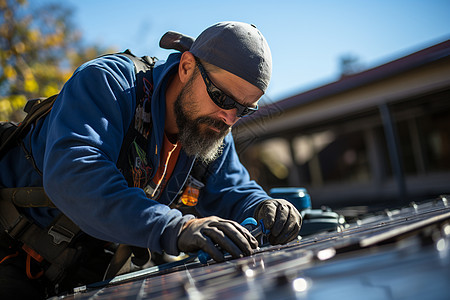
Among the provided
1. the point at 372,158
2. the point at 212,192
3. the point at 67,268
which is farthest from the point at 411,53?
the point at 67,268

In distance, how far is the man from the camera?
4.26ft

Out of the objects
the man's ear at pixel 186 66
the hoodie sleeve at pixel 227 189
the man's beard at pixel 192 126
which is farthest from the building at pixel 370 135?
the man's ear at pixel 186 66

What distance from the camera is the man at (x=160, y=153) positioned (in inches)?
51.1

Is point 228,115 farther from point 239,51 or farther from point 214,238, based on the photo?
point 214,238

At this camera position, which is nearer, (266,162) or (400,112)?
(400,112)

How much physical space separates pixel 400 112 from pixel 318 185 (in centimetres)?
440

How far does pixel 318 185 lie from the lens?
14.6 m

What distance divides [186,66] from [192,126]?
0.34 meters

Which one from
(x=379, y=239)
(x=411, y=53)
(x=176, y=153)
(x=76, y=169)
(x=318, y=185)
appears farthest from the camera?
(x=318, y=185)

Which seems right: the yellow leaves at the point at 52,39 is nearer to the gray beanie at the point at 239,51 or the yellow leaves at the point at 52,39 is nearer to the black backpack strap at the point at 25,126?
the black backpack strap at the point at 25,126

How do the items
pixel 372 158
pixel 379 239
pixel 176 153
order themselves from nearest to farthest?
pixel 379 239, pixel 176 153, pixel 372 158

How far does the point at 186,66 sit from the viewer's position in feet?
6.86

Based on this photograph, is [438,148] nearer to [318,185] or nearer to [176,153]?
[318,185]

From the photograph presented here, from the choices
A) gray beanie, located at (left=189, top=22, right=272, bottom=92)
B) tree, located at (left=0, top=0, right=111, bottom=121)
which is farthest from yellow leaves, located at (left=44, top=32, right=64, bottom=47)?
gray beanie, located at (left=189, top=22, right=272, bottom=92)
